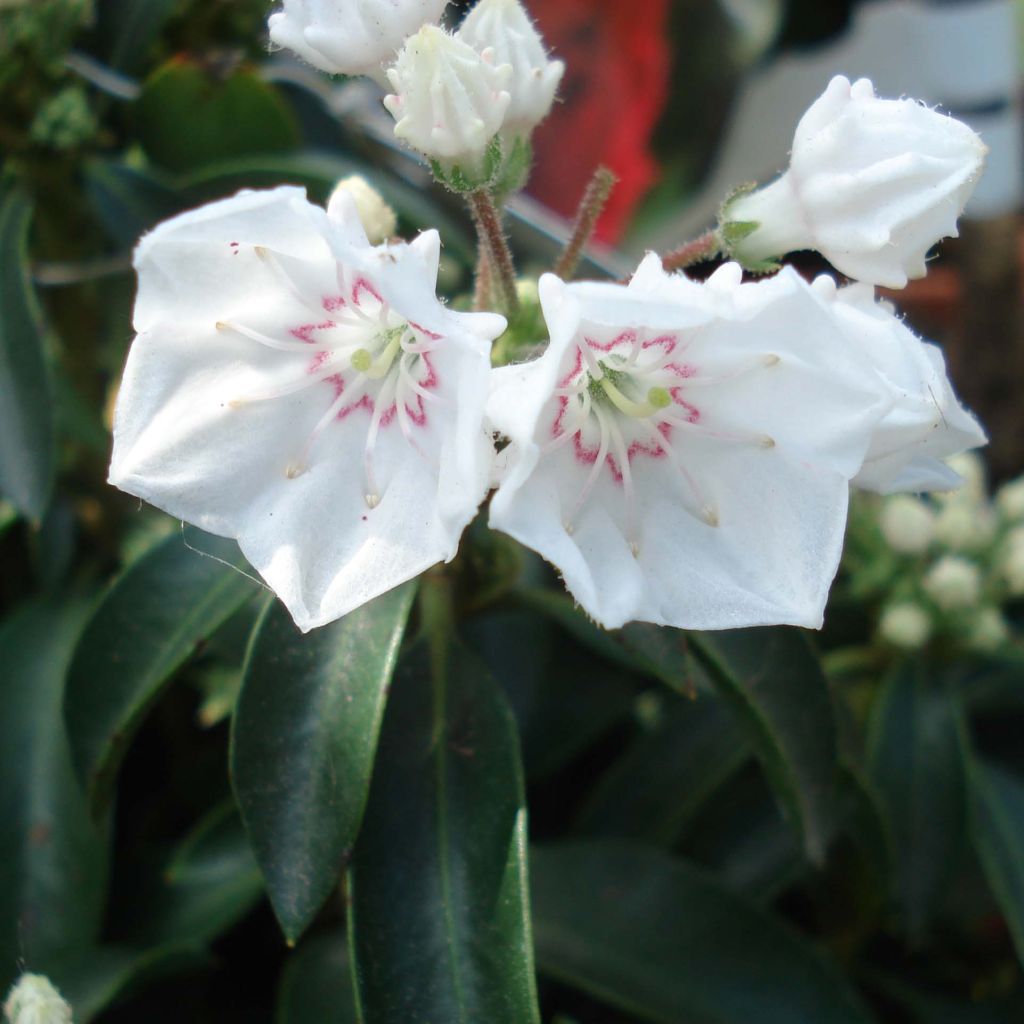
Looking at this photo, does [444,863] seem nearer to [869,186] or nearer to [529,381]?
[529,381]

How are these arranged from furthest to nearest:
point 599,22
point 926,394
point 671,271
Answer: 1. point 599,22
2. point 671,271
3. point 926,394

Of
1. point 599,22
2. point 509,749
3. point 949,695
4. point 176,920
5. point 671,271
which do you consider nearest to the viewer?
point 671,271

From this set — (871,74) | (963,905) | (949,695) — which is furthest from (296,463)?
(871,74)

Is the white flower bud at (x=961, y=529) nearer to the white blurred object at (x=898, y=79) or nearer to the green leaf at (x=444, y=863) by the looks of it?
the green leaf at (x=444, y=863)

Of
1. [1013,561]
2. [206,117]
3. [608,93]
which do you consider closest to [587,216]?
[206,117]

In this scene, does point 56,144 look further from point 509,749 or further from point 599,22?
point 599,22
